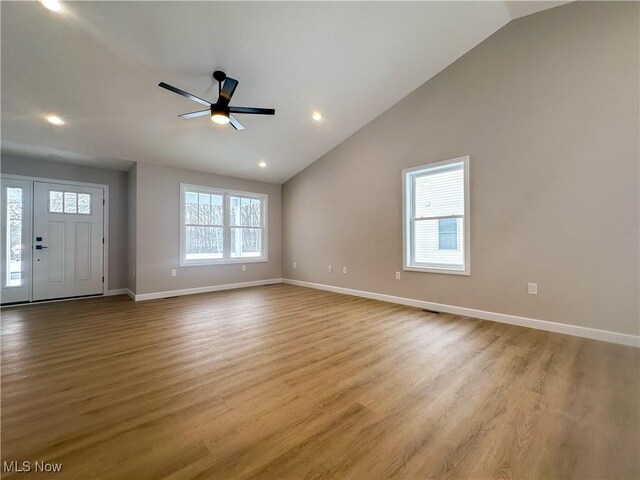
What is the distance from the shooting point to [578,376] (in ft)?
7.00

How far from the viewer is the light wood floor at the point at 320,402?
4.34 ft

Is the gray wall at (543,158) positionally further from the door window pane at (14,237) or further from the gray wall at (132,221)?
the door window pane at (14,237)

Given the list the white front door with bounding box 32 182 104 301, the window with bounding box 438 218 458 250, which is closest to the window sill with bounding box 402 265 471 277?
the window with bounding box 438 218 458 250

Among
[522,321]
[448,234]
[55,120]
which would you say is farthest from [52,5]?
[522,321]

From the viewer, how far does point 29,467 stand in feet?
4.25

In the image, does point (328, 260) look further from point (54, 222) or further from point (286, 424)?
point (54, 222)

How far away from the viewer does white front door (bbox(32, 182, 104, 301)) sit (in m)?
4.84

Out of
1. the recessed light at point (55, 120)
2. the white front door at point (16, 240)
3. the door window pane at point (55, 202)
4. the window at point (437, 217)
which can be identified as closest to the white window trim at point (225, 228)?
the recessed light at point (55, 120)

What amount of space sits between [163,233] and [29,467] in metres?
4.44

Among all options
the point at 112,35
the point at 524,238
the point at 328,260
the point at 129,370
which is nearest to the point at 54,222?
the point at 112,35

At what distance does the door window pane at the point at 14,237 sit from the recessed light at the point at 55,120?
190 cm

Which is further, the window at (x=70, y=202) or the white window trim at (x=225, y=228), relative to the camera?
the white window trim at (x=225, y=228)

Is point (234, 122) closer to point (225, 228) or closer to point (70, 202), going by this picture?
point (225, 228)

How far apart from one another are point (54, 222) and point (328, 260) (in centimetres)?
527
